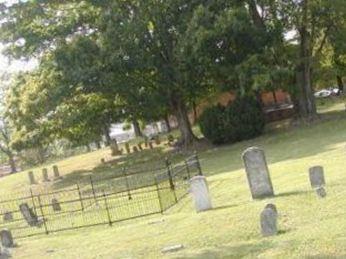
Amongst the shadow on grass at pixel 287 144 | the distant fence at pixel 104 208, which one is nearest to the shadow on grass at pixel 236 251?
the distant fence at pixel 104 208

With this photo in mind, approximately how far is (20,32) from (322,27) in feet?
61.2

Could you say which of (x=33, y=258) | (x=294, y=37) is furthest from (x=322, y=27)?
(x=33, y=258)

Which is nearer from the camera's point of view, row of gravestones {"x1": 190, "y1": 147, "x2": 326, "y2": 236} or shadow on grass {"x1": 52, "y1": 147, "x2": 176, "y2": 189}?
row of gravestones {"x1": 190, "y1": 147, "x2": 326, "y2": 236}

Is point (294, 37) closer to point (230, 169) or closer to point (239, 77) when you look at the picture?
point (239, 77)

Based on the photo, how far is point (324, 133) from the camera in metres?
32.8

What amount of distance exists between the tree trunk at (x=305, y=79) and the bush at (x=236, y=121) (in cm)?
326

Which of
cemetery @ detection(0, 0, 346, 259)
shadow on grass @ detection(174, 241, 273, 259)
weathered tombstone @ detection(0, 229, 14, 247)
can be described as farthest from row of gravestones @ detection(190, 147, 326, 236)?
cemetery @ detection(0, 0, 346, 259)

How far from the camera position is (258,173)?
15.5m

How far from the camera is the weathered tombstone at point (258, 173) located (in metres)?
15.5

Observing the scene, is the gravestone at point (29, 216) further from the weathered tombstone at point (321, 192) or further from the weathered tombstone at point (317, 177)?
the weathered tombstone at point (321, 192)

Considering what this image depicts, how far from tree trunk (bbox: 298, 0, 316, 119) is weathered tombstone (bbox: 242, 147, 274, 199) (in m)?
25.1

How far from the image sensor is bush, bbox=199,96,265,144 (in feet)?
126

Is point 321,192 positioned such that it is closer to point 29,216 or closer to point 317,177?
point 317,177

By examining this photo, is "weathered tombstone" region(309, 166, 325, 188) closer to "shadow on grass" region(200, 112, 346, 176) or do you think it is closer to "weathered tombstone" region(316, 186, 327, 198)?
"weathered tombstone" region(316, 186, 327, 198)
